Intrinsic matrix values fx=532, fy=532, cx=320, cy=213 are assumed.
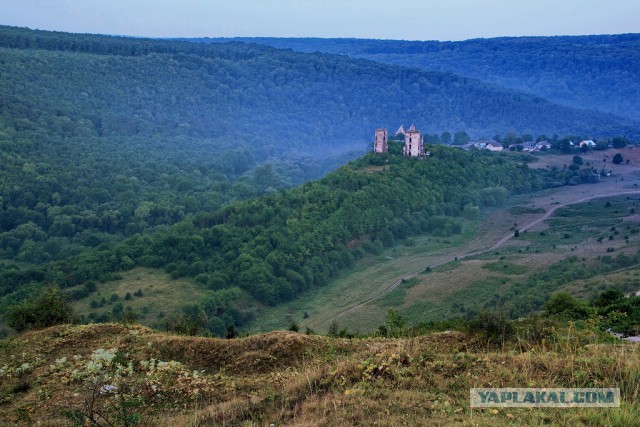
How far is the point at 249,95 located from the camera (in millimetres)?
158875

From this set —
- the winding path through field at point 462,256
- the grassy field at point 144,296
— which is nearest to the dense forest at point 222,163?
the grassy field at point 144,296

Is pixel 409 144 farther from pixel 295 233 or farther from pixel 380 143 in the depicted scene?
pixel 295 233

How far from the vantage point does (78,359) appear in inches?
405

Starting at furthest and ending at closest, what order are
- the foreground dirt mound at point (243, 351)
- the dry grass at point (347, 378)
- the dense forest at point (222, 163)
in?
the dense forest at point (222, 163) < the foreground dirt mound at point (243, 351) < the dry grass at point (347, 378)

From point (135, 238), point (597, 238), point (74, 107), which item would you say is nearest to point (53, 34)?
point (74, 107)

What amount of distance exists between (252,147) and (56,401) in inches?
4545

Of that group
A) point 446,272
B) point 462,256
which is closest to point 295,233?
point 446,272

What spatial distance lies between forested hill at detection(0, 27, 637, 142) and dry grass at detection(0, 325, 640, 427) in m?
84.9

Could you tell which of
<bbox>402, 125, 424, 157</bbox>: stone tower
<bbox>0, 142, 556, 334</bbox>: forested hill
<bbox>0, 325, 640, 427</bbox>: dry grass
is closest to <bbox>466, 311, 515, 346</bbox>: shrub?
<bbox>0, 325, 640, 427</bbox>: dry grass

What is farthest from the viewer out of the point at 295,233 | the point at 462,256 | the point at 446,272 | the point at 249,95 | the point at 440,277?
the point at 249,95

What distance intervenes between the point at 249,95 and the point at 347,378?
516 feet

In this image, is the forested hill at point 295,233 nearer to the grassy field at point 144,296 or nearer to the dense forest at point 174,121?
the grassy field at point 144,296

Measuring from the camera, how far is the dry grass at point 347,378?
22.2 feet

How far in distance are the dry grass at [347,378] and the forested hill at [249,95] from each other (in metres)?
84.9
